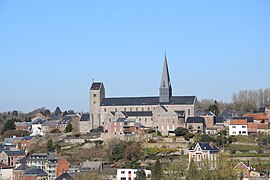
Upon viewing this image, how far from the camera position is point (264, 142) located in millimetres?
48438

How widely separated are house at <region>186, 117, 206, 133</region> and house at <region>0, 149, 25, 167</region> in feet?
51.3

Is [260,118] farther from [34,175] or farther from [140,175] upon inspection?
[34,175]

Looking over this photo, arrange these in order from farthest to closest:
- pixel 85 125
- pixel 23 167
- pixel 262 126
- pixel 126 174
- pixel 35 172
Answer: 1. pixel 85 125
2. pixel 262 126
3. pixel 23 167
4. pixel 35 172
5. pixel 126 174

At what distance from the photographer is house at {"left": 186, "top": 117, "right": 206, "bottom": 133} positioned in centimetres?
5544

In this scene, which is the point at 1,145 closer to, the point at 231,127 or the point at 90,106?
the point at 90,106

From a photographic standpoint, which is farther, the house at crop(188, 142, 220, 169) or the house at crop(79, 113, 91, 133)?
the house at crop(79, 113, 91, 133)

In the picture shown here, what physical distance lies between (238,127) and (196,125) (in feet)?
14.0

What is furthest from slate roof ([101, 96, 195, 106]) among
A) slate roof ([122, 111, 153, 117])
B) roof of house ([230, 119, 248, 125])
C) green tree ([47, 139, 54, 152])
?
green tree ([47, 139, 54, 152])

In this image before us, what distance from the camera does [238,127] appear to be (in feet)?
174

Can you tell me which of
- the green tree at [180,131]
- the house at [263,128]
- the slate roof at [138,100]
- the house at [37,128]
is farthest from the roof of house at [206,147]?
the house at [37,128]

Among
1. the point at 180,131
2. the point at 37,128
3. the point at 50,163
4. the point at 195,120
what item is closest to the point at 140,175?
the point at 50,163

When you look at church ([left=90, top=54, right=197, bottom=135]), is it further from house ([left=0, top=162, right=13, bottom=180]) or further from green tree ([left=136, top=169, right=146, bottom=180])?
green tree ([left=136, top=169, right=146, bottom=180])

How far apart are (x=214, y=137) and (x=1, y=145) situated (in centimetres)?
2346

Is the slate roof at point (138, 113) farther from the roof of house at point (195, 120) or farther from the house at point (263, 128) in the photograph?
the house at point (263, 128)
